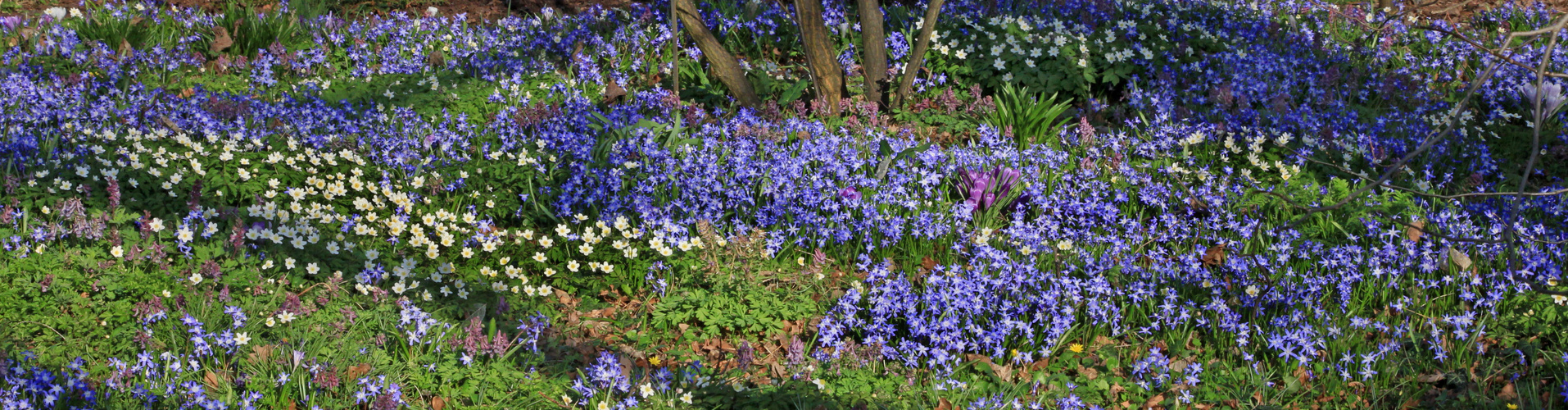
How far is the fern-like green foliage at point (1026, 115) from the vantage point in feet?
15.8

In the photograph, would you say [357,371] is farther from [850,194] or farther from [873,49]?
[873,49]

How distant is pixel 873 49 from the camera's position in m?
5.13

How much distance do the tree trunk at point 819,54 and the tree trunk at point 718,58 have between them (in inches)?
12.8

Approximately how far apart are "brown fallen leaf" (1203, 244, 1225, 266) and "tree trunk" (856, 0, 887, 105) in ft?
5.91

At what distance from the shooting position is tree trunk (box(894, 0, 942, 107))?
4848 millimetres

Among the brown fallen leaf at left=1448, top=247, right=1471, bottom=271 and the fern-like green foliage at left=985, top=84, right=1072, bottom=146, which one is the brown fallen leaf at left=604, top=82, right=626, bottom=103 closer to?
the fern-like green foliage at left=985, top=84, right=1072, bottom=146

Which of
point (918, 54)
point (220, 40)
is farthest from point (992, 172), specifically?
point (220, 40)

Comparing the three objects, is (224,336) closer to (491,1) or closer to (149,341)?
(149,341)

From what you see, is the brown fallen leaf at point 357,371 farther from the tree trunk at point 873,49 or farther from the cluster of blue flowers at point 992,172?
the tree trunk at point 873,49

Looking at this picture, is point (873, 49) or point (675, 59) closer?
point (675, 59)

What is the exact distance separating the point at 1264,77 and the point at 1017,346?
2.57m

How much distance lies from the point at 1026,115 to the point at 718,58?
1444 mm

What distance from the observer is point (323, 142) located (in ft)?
14.1

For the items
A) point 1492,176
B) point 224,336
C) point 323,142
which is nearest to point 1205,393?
point 1492,176
